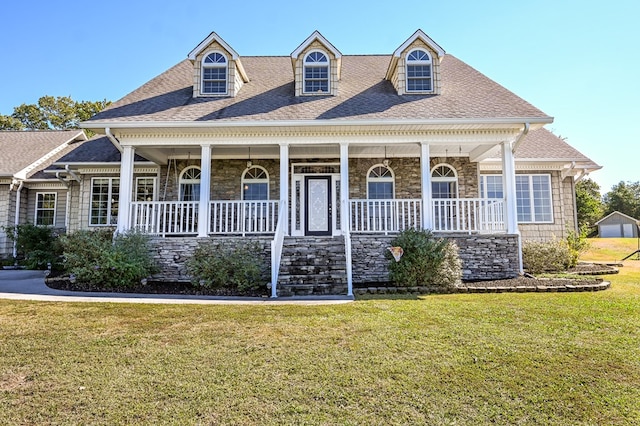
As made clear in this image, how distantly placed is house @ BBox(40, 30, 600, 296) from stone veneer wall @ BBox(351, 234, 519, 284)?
29 millimetres

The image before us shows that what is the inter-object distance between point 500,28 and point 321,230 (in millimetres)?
7383

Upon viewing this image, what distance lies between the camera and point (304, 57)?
11.3 m

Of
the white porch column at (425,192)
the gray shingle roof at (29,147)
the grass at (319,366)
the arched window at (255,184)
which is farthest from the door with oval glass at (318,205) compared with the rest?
the gray shingle roof at (29,147)

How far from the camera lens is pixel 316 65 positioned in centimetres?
1131

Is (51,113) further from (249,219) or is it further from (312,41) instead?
(249,219)

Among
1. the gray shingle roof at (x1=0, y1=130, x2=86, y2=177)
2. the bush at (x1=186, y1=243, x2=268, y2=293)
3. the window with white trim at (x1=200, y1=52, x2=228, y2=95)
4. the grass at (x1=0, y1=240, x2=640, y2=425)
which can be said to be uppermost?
the window with white trim at (x1=200, y1=52, x2=228, y2=95)

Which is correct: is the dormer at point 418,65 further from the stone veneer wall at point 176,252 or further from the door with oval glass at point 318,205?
the stone veneer wall at point 176,252

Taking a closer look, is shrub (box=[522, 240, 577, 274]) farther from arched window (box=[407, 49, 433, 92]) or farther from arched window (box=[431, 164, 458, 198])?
arched window (box=[407, 49, 433, 92])

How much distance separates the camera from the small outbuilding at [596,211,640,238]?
35.4m

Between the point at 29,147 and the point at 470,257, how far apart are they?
17799 mm

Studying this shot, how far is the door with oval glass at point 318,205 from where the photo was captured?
38.6ft

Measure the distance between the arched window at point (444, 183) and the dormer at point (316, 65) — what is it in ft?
14.3

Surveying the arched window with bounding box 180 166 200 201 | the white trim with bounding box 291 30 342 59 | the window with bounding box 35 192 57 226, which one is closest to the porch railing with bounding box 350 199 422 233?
the white trim with bounding box 291 30 342 59

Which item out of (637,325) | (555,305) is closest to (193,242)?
(555,305)
